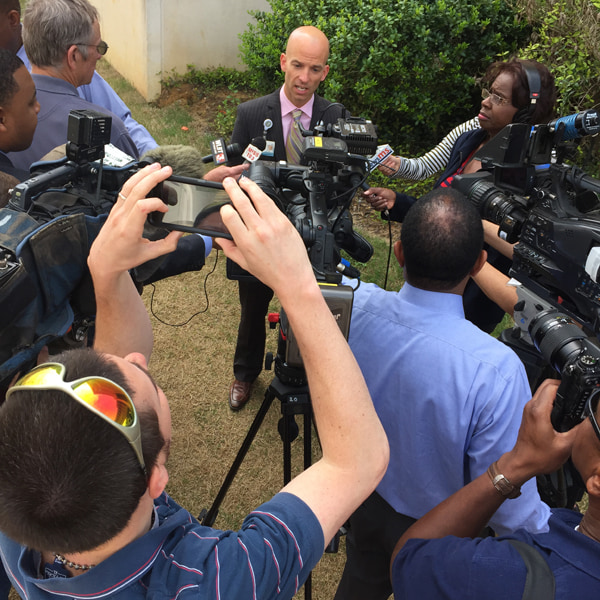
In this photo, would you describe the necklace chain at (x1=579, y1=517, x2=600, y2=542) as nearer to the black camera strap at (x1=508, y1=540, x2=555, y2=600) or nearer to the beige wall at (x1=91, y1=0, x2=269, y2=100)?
the black camera strap at (x1=508, y1=540, x2=555, y2=600)

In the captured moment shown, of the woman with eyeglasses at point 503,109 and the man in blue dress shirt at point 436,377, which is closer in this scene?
the man in blue dress shirt at point 436,377

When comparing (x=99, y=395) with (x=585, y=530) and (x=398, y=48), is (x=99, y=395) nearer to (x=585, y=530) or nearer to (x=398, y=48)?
(x=585, y=530)

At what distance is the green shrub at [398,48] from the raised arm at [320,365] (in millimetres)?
4920

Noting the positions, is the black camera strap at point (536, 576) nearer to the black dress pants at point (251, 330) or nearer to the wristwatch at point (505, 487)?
the wristwatch at point (505, 487)

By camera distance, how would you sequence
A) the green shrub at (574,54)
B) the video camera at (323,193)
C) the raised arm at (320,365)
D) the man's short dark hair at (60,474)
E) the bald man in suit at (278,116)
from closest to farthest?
the man's short dark hair at (60,474)
the raised arm at (320,365)
the video camera at (323,193)
the bald man in suit at (278,116)
the green shrub at (574,54)

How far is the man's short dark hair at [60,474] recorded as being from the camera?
3.08 feet

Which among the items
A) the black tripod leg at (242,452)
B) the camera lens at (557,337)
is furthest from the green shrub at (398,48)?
the camera lens at (557,337)

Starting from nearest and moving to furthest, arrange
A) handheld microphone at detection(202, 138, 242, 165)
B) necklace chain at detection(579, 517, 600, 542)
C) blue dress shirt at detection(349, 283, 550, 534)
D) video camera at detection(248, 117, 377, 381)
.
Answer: necklace chain at detection(579, 517, 600, 542) < blue dress shirt at detection(349, 283, 550, 534) < video camera at detection(248, 117, 377, 381) < handheld microphone at detection(202, 138, 242, 165)

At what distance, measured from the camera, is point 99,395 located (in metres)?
0.99

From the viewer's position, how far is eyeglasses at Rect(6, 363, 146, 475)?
97 centimetres

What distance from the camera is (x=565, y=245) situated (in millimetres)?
1931

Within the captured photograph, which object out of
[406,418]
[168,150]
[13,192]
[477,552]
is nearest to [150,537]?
[477,552]

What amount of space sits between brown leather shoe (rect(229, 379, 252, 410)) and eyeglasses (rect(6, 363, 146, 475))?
2.74 meters

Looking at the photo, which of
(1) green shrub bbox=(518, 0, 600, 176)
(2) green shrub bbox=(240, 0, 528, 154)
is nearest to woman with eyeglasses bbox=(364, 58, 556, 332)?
(1) green shrub bbox=(518, 0, 600, 176)
